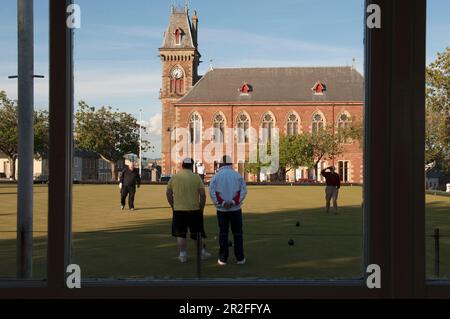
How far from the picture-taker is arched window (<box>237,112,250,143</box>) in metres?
67.2

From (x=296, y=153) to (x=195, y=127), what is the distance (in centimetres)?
1525

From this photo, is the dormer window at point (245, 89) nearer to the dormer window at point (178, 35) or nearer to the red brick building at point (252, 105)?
the red brick building at point (252, 105)

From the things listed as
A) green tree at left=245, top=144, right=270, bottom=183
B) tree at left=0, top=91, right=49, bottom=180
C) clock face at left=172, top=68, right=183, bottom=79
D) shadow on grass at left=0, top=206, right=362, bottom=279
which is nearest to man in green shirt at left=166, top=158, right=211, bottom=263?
shadow on grass at left=0, top=206, right=362, bottom=279


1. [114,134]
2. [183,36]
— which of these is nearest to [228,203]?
[114,134]

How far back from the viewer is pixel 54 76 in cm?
494

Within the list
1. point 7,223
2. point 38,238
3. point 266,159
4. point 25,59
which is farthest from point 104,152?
point 25,59

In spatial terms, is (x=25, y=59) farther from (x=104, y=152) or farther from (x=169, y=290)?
(x=104, y=152)

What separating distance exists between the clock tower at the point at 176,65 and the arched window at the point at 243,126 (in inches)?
308

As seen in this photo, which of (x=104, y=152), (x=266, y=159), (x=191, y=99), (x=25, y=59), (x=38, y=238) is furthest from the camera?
(x=191, y=99)

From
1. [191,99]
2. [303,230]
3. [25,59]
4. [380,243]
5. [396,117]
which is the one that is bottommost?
[303,230]

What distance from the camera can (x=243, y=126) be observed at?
2687 inches

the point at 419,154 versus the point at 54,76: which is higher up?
the point at 54,76

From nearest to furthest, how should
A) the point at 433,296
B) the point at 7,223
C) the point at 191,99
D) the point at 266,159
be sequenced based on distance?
the point at 433,296, the point at 7,223, the point at 266,159, the point at 191,99

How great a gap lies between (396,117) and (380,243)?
1.06m
